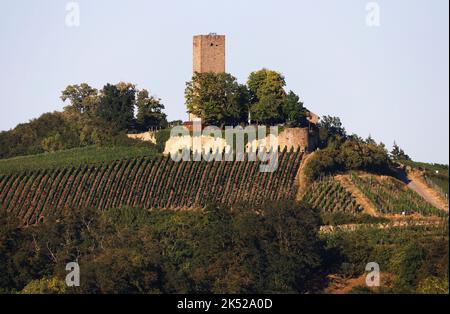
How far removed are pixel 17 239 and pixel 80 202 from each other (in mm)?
4486

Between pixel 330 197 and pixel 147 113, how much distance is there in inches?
425

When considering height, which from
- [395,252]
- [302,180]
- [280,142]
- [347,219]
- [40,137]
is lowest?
[395,252]

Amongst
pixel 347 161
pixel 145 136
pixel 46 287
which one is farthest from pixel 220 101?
pixel 46 287

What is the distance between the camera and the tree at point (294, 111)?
9538cm

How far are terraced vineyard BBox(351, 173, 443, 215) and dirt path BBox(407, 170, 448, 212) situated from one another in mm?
182

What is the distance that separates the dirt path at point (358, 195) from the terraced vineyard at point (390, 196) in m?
0.13

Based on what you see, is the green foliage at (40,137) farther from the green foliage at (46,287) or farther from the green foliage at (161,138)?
the green foliage at (46,287)

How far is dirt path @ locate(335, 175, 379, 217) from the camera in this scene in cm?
9019

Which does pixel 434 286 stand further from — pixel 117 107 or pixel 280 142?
pixel 117 107

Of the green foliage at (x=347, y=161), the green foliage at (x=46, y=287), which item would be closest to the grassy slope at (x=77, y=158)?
the green foliage at (x=347, y=161)

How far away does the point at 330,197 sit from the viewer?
91.6m
